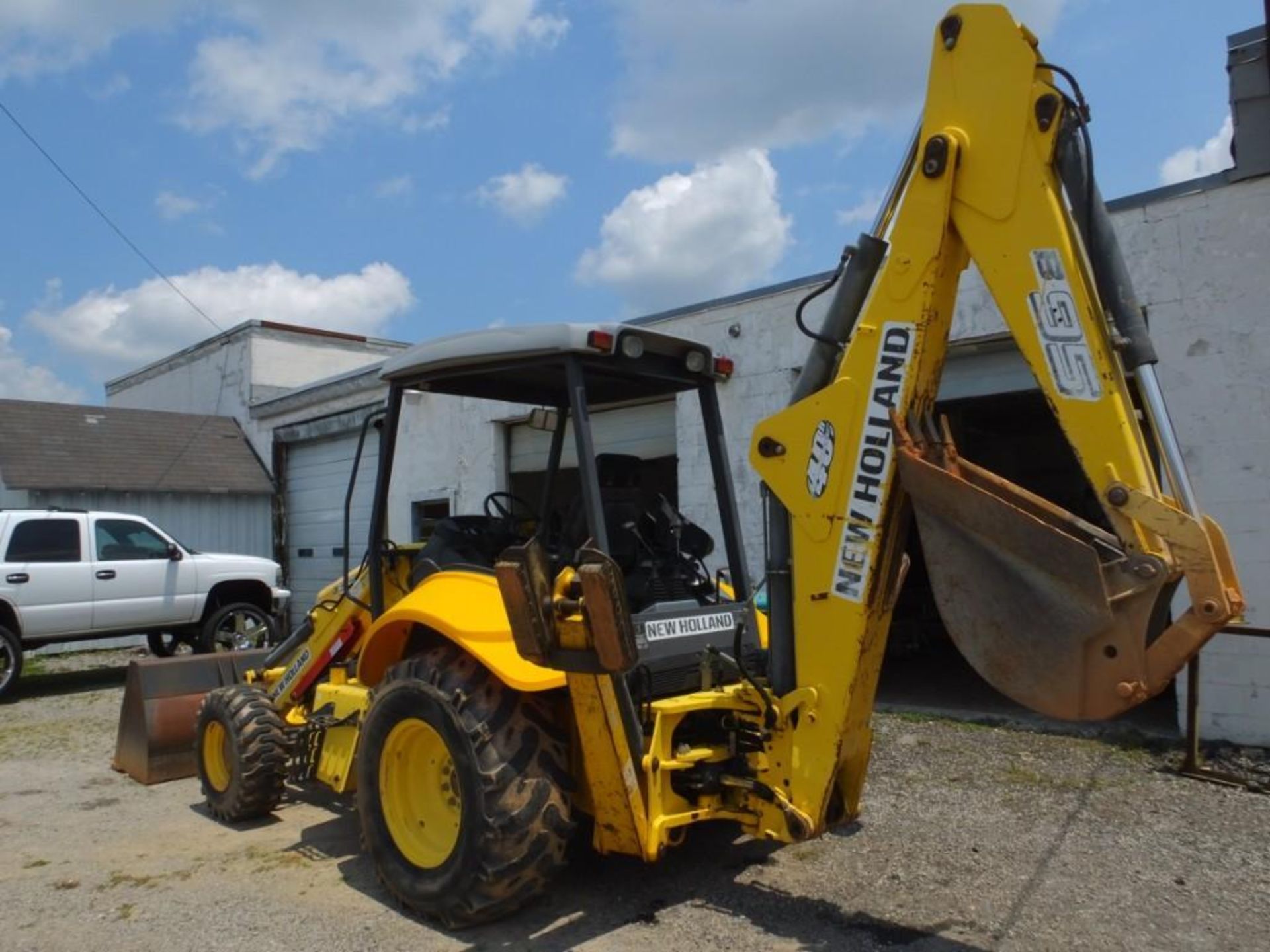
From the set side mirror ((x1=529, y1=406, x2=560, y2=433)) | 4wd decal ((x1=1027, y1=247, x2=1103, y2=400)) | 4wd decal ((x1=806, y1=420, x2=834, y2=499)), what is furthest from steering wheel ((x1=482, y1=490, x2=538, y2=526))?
4wd decal ((x1=1027, y1=247, x2=1103, y2=400))

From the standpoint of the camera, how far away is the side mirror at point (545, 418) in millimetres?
5883

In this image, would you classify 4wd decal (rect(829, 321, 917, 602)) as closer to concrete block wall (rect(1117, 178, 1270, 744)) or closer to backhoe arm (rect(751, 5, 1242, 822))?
backhoe arm (rect(751, 5, 1242, 822))

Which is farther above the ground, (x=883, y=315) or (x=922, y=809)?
(x=883, y=315)

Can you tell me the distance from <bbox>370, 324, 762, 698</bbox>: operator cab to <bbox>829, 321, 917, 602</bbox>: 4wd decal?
0.82m

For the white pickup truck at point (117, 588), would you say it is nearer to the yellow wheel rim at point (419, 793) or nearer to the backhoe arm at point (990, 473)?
the yellow wheel rim at point (419, 793)

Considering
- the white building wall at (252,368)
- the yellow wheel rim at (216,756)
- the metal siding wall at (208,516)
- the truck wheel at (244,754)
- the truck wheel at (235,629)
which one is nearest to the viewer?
the truck wheel at (244,754)

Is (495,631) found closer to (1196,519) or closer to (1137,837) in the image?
(1196,519)

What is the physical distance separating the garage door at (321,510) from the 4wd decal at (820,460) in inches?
486

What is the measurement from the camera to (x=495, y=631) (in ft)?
14.2

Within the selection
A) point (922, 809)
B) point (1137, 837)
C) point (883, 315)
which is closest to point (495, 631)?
point (883, 315)

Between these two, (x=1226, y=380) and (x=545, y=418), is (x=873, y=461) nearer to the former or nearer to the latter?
(x=545, y=418)

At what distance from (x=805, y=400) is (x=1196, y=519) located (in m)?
1.37

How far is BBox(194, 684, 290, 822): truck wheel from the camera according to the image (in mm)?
5754

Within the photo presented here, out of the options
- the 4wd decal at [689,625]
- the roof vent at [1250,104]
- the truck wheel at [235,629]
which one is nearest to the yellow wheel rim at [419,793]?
the 4wd decal at [689,625]
